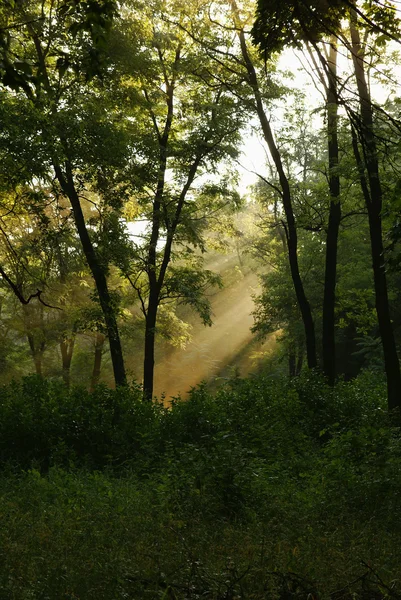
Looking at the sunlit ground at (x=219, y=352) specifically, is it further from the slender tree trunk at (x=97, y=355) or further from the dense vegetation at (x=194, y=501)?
the dense vegetation at (x=194, y=501)

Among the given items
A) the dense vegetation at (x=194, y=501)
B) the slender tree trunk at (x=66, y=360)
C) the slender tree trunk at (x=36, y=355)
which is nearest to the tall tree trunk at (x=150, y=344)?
the dense vegetation at (x=194, y=501)

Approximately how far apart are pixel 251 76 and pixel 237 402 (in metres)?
10.9

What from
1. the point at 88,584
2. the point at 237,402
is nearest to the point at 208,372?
the point at 237,402

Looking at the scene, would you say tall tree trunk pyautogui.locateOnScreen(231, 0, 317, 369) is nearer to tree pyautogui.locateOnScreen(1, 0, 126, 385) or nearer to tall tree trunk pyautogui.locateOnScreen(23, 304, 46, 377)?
tree pyautogui.locateOnScreen(1, 0, 126, 385)

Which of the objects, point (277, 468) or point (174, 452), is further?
point (174, 452)

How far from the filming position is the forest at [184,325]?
477 centimetres

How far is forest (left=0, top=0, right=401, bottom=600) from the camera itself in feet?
15.7

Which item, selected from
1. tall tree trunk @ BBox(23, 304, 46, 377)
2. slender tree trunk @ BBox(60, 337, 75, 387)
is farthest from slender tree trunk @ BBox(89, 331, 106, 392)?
tall tree trunk @ BBox(23, 304, 46, 377)

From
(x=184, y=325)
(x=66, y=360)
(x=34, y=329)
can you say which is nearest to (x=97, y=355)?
(x=66, y=360)

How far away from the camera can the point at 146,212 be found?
22.3 meters

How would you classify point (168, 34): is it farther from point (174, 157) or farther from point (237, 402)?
point (237, 402)

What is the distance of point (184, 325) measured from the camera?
27953mm

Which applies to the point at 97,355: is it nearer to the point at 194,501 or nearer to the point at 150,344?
the point at 150,344

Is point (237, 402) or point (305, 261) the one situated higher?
point (305, 261)
